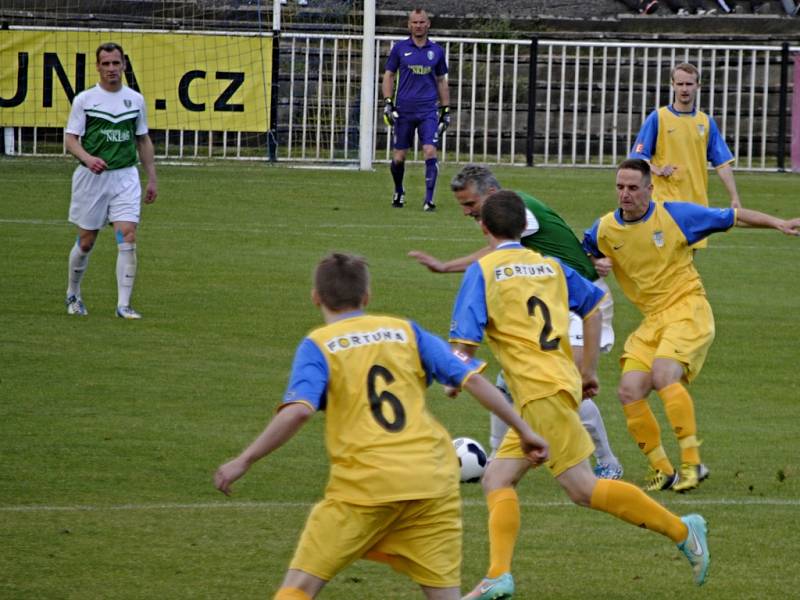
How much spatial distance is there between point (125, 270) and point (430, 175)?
697 cm

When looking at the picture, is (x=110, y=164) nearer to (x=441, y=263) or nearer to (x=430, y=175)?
(x=441, y=263)

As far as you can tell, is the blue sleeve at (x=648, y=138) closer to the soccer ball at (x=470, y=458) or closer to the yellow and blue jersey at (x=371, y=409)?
the soccer ball at (x=470, y=458)

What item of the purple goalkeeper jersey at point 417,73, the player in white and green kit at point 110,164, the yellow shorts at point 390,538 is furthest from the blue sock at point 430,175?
the yellow shorts at point 390,538

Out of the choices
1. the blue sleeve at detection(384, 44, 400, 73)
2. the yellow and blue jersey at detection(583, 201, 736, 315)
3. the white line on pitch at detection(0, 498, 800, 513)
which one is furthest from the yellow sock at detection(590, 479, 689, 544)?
the blue sleeve at detection(384, 44, 400, 73)

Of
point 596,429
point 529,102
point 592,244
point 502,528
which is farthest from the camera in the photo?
point 529,102

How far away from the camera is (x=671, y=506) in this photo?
25.6ft

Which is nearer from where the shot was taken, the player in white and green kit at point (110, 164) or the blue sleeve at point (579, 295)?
the blue sleeve at point (579, 295)

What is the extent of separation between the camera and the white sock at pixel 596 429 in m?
8.09

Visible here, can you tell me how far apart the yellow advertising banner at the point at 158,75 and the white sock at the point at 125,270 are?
378 inches

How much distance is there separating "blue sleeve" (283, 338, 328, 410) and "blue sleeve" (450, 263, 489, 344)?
4.45 ft

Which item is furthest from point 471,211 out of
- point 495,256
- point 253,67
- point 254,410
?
point 253,67

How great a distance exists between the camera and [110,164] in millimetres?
12898

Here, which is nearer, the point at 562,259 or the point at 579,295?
the point at 579,295

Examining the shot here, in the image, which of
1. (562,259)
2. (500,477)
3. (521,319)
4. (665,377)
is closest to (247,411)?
(562,259)
